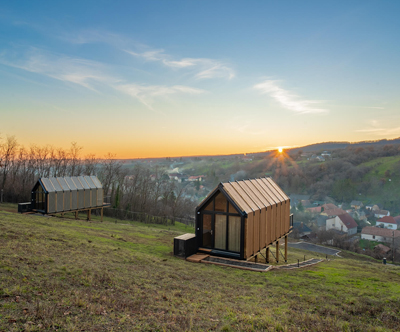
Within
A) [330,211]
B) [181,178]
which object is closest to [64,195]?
[181,178]

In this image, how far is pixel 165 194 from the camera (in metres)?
60.8

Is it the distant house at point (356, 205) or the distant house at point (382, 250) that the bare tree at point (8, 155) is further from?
the distant house at point (356, 205)

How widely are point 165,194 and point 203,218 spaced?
46.0 m

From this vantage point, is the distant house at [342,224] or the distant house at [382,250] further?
the distant house at [342,224]

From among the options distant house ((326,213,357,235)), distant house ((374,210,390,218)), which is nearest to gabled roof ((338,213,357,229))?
distant house ((326,213,357,235))

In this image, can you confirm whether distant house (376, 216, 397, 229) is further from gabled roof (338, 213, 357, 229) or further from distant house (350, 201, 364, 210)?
distant house (350, 201, 364, 210)

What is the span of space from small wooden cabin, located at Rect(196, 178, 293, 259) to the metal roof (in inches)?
796

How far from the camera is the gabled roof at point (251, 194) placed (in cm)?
1484

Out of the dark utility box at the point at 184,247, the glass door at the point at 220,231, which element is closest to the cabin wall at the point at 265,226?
the glass door at the point at 220,231

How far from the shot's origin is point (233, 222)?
14.7 metres

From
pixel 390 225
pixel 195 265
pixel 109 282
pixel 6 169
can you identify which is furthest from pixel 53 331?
pixel 390 225

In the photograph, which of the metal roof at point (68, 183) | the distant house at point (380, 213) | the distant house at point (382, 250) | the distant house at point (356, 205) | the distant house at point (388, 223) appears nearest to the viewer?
the metal roof at point (68, 183)

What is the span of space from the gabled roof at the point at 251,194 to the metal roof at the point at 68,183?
20439 millimetres

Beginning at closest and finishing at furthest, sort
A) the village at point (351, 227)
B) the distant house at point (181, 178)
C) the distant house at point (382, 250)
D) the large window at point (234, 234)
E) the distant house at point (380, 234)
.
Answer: the large window at point (234, 234), the distant house at point (382, 250), the village at point (351, 227), the distant house at point (380, 234), the distant house at point (181, 178)
